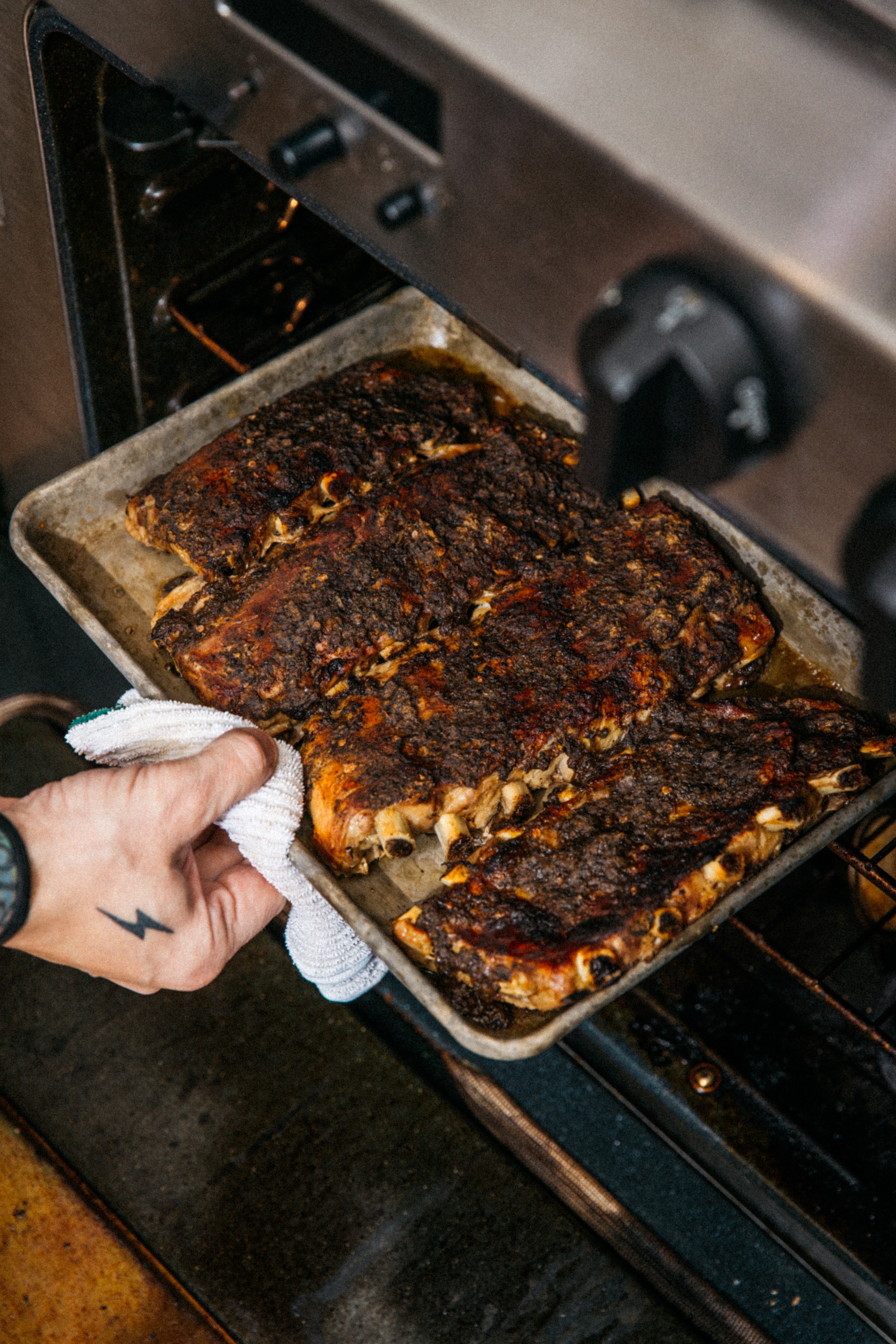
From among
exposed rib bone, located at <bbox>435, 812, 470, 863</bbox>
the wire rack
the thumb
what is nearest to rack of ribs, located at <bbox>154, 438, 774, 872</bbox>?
exposed rib bone, located at <bbox>435, 812, 470, 863</bbox>

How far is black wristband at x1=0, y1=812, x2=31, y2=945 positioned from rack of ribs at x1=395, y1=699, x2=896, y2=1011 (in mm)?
678

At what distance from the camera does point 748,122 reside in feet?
3.88

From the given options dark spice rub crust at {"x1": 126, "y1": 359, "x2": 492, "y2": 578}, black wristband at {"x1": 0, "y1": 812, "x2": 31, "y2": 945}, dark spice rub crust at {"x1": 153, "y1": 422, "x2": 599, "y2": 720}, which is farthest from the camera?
dark spice rub crust at {"x1": 126, "y1": 359, "x2": 492, "y2": 578}

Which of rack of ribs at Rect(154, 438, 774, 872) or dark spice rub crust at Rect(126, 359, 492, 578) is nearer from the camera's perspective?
rack of ribs at Rect(154, 438, 774, 872)

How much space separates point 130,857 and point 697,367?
4.73 ft

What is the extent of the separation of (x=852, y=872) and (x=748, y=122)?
7.25 feet

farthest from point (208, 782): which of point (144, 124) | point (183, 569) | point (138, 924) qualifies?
point (144, 124)

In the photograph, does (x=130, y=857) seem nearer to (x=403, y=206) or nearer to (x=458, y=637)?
(x=458, y=637)

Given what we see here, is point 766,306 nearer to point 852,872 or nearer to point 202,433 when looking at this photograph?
point 202,433

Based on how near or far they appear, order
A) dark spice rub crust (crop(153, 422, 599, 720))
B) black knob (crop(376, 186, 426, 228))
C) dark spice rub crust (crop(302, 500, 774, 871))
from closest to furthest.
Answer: black knob (crop(376, 186, 426, 228)) < dark spice rub crust (crop(302, 500, 774, 871)) < dark spice rub crust (crop(153, 422, 599, 720))

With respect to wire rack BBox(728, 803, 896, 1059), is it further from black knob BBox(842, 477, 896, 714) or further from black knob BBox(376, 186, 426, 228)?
black knob BBox(376, 186, 426, 228)

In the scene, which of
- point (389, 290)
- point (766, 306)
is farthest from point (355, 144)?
point (389, 290)

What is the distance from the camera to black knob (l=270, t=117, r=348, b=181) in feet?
4.52

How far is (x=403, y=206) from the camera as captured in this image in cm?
135
